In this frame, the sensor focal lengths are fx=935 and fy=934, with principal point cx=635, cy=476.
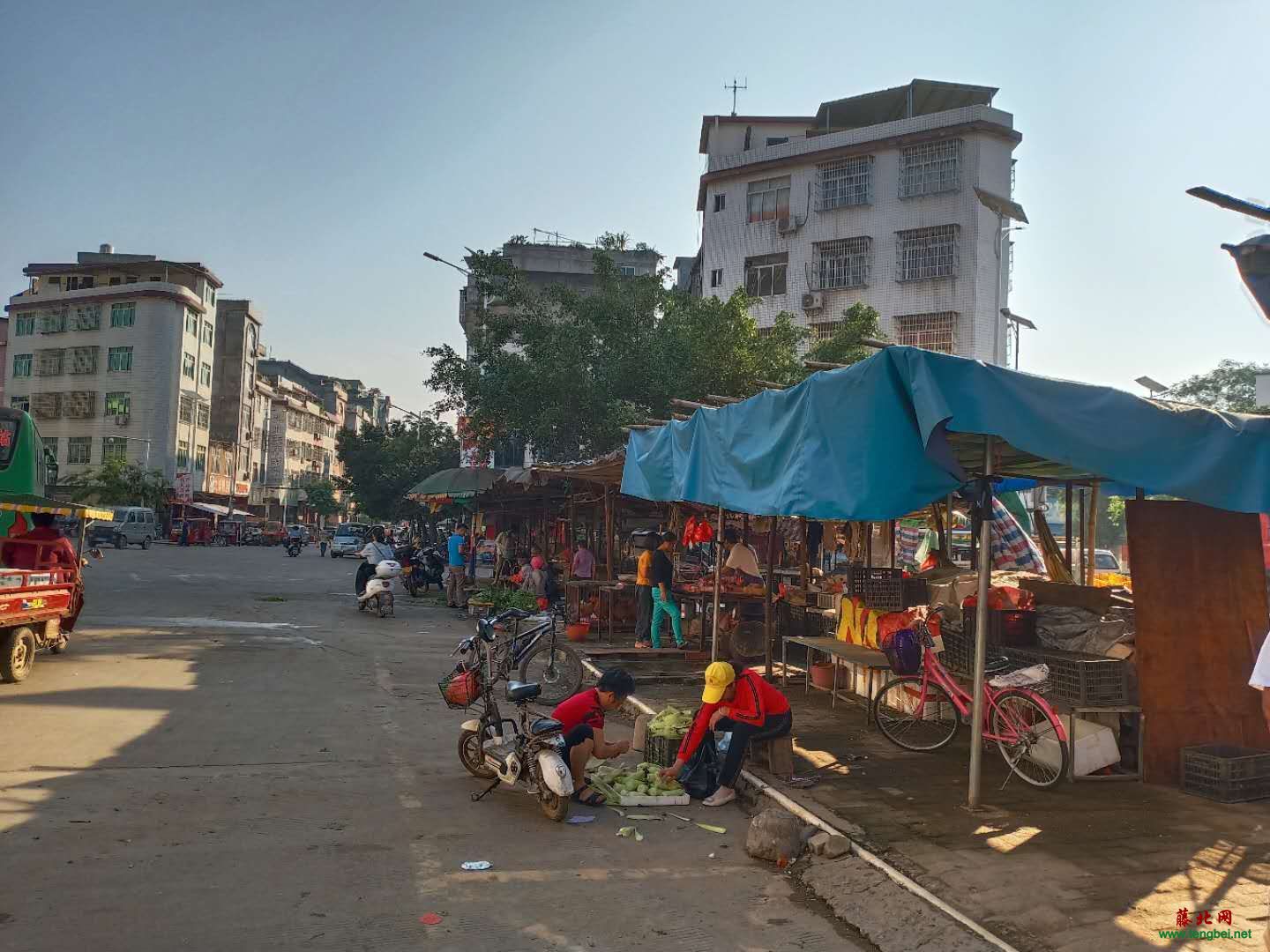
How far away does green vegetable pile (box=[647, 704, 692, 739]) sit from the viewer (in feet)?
24.8

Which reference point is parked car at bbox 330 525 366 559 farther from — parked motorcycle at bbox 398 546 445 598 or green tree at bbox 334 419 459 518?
parked motorcycle at bbox 398 546 445 598

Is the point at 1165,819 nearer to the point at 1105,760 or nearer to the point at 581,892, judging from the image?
the point at 1105,760

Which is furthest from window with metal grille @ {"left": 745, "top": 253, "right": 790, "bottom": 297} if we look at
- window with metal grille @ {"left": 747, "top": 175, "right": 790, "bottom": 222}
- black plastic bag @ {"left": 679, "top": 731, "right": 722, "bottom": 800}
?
black plastic bag @ {"left": 679, "top": 731, "right": 722, "bottom": 800}

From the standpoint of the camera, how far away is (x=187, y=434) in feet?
205

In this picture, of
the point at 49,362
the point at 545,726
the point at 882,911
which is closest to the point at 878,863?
the point at 882,911

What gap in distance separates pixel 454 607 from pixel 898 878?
18.3 metres

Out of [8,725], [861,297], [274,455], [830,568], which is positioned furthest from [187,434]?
[8,725]

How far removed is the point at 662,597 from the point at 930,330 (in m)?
23.0

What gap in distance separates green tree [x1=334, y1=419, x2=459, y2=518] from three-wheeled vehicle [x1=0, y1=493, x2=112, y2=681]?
115 ft

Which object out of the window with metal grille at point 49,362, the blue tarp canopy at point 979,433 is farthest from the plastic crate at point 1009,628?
the window with metal grille at point 49,362

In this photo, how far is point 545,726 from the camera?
6.52 m

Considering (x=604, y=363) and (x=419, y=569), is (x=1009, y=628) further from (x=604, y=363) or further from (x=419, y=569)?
(x=419, y=569)

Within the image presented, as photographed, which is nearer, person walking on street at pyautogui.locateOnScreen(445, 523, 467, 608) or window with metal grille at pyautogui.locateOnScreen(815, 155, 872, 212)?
person walking on street at pyautogui.locateOnScreen(445, 523, 467, 608)

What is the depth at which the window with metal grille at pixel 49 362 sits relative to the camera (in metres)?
60.3
